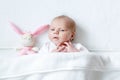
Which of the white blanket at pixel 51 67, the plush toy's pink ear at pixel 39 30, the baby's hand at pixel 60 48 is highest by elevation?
the plush toy's pink ear at pixel 39 30

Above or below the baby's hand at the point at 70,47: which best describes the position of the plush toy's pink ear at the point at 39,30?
above

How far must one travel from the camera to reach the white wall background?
130 centimetres

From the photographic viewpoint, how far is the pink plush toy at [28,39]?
127cm

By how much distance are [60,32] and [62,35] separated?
2 centimetres

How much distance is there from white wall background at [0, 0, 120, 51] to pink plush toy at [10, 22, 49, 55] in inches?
1.1

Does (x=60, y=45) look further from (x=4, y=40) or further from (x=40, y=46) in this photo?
(x=4, y=40)

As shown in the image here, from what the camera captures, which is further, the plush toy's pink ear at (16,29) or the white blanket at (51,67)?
the plush toy's pink ear at (16,29)

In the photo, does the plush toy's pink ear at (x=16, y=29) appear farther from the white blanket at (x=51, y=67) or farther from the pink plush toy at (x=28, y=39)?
the white blanket at (x=51, y=67)

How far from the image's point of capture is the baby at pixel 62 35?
1.24m

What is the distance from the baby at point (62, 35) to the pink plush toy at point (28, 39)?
4cm

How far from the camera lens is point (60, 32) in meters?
1.24

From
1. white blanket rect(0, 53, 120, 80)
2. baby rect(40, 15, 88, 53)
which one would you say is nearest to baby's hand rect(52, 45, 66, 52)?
baby rect(40, 15, 88, 53)

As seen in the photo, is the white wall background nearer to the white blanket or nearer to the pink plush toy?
the pink plush toy

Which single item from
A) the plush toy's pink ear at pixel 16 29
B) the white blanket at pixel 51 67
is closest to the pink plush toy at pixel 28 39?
the plush toy's pink ear at pixel 16 29
